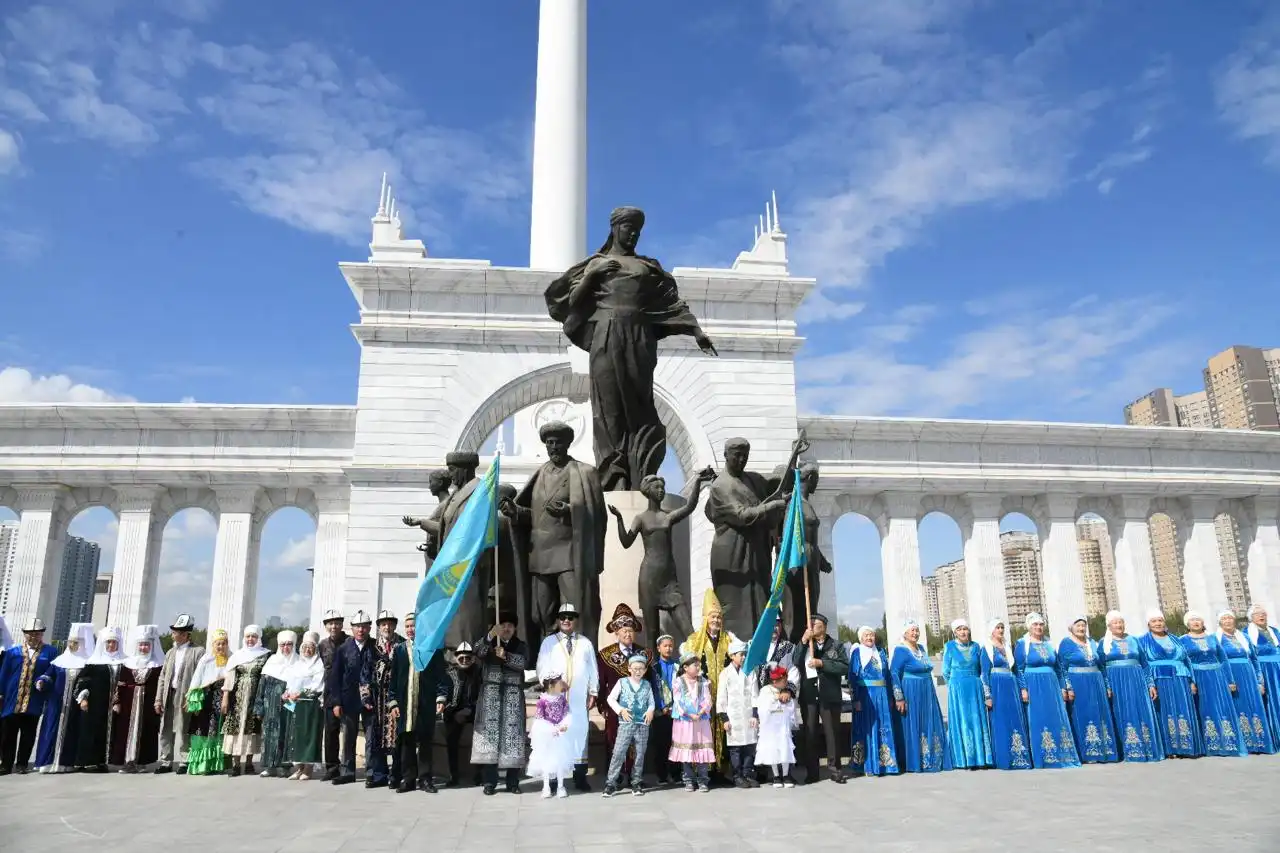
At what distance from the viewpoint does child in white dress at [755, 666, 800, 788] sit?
293 inches

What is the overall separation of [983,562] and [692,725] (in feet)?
76.5

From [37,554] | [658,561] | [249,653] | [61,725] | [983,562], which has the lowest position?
[61,725]

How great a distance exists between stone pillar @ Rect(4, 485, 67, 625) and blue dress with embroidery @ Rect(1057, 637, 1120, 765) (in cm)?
2593

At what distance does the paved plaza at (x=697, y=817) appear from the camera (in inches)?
207

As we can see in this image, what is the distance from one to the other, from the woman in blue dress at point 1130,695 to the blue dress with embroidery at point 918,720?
2.06 metres

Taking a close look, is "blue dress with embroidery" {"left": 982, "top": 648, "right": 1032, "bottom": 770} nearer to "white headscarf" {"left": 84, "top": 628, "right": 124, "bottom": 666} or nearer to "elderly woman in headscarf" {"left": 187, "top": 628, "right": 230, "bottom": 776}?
"elderly woman in headscarf" {"left": 187, "top": 628, "right": 230, "bottom": 776}

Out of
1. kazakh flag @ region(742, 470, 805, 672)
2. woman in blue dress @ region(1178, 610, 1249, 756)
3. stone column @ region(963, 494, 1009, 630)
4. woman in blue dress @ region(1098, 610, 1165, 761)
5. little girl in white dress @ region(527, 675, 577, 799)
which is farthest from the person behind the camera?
stone column @ region(963, 494, 1009, 630)

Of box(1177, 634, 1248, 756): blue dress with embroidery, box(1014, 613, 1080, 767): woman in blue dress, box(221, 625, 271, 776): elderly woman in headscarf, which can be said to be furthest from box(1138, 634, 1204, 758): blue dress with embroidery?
box(221, 625, 271, 776): elderly woman in headscarf

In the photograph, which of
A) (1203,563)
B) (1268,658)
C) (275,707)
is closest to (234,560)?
(275,707)

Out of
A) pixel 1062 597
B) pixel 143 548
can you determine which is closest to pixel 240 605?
pixel 143 548

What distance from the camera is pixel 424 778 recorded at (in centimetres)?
733

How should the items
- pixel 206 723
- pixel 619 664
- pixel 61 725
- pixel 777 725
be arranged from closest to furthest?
pixel 777 725
pixel 619 664
pixel 206 723
pixel 61 725

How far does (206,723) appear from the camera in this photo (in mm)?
9367

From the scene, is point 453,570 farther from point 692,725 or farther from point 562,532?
point 692,725
